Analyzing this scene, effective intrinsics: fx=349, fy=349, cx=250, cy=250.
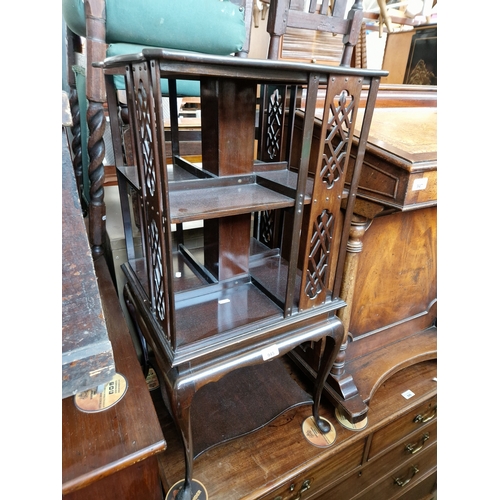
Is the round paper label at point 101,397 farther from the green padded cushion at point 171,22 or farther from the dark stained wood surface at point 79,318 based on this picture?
the green padded cushion at point 171,22

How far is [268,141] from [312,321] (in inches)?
23.5

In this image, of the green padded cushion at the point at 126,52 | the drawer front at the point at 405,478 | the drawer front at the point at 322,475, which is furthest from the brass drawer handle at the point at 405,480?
the green padded cushion at the point at 126,52

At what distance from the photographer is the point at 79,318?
636 millimetres

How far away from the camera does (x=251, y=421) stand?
1141mm

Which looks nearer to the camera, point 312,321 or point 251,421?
point 312,321

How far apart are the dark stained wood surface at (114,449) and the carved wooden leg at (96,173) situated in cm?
58

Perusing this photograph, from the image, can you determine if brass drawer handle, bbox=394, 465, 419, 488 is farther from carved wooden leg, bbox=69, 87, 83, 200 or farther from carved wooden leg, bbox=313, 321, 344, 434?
carved wooden leg, bbox=69, 87, 83, 200

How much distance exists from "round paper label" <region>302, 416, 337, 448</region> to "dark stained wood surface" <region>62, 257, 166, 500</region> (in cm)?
57

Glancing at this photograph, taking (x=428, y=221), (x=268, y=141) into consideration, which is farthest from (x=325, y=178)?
(x=428, y=221)

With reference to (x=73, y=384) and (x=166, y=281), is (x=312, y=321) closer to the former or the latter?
(x=166, y=281)

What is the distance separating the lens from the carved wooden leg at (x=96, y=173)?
3.45 ft

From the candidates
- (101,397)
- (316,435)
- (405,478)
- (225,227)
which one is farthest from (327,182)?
(405,478)

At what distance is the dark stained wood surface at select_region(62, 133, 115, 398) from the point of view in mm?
570

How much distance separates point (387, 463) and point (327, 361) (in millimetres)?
722
